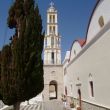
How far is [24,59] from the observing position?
1090 cm

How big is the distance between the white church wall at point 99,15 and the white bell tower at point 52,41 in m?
23.1

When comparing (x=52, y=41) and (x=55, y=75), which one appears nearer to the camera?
(x=55, y=75)

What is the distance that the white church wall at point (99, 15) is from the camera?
41.0 feet

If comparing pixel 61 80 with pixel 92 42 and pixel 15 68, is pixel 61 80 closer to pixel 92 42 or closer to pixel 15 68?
pixel 92 42

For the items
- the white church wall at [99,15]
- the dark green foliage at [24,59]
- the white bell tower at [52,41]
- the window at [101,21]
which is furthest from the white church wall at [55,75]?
the dark green foliage at [24,59]

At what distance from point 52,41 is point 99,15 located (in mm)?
26791

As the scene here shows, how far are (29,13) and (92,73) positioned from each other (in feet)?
19.2

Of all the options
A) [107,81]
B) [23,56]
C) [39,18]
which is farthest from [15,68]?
[107,81]

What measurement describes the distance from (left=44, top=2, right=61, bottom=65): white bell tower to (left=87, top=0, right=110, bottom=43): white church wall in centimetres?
2307

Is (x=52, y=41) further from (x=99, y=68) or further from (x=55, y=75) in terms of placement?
(x=99, y=68)

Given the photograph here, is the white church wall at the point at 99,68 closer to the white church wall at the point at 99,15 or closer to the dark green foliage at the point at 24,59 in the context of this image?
the white church wall at the point at 99,15

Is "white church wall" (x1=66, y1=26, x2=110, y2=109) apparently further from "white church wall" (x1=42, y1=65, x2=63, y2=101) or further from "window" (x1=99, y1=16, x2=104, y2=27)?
"white church wall" (x1=42, y1=65, x2=63, y2=101)

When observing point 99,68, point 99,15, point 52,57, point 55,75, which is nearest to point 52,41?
point 52,57

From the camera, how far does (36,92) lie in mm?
11172
